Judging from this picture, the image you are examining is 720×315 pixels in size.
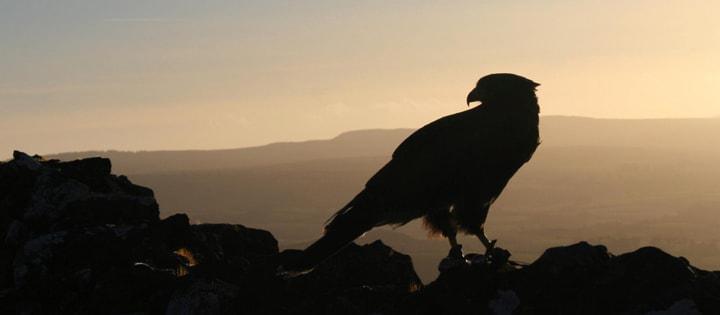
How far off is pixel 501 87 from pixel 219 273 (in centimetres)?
589

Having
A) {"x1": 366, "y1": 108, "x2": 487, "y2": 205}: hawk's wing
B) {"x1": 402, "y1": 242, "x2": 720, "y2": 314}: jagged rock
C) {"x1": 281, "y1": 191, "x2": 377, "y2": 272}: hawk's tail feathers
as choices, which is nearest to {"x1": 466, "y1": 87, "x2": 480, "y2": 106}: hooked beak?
{"x1": 366, "y1": 108, "x2": 487, "y2": 205}: hawk's wing

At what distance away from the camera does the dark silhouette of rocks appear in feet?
32.8

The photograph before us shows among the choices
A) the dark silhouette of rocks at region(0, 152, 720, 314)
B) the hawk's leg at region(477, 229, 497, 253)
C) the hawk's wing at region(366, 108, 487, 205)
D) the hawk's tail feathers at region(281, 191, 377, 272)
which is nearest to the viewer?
the dark silhouette of rocks at region(0, 152, 720, 314)

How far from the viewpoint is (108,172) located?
56.6 ft

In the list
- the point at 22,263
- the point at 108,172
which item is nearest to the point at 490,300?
the point at 22,263

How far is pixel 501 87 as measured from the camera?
49.2 feet

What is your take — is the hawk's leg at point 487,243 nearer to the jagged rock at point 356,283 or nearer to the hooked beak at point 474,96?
the jagged rock at point 356,283

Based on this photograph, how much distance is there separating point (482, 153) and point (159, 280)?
573 cm

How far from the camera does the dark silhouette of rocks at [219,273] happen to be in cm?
1001

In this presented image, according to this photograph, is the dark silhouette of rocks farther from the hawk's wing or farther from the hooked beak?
the hooked beak

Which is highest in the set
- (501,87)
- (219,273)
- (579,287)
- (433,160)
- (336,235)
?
(501,87)

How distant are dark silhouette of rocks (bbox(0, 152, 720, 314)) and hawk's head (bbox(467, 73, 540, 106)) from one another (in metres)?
3.25

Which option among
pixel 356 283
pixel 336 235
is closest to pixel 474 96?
pixel 336 235

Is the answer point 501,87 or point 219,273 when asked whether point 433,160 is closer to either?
point 501,87
